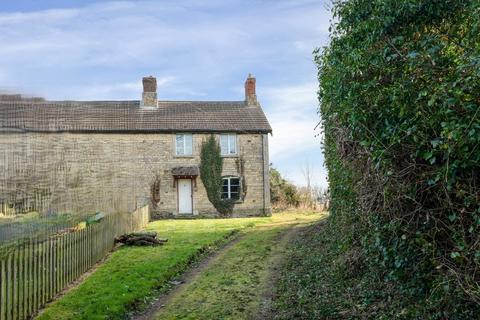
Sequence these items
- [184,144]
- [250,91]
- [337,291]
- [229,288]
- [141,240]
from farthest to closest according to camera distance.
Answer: [250,91], [184,144], [141,240], [229,288], [337,291]

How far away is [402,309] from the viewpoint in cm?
645

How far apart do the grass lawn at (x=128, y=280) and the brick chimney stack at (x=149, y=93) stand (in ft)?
52.5

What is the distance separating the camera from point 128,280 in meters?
11.2

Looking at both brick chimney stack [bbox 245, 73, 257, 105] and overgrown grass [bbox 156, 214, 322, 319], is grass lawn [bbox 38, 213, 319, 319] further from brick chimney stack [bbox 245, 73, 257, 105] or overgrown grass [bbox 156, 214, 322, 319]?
brick chimney stack [bbox 245, 73, 257, 105]

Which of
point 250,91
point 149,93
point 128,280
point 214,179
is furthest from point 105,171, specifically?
point 250,91

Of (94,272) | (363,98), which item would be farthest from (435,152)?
(94,272)

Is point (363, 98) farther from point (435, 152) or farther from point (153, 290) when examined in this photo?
point (153, 290)

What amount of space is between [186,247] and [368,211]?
1032 cm

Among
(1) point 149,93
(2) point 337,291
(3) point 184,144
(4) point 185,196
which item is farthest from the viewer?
(1) point 149,93

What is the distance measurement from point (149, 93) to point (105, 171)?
545 inches

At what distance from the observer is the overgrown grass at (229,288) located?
8601 mm

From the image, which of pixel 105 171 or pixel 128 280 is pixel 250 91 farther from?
pixel 128 280

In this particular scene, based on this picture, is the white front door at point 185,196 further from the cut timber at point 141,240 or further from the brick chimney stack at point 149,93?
the cut timber at point 141,240

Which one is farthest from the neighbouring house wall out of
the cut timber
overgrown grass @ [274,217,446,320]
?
overgrown grass @ [274,217,446,320]
